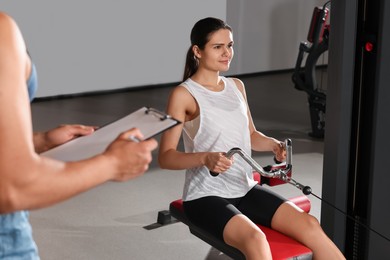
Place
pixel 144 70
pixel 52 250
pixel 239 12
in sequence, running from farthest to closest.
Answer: pixel 239 12
pixel 144 70
pixel 52 250

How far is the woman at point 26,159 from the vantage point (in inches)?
46.3

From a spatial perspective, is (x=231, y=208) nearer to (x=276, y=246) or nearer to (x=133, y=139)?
(x=276, y=246)

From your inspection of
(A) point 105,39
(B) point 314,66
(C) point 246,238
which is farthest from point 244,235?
(A) point 105,39

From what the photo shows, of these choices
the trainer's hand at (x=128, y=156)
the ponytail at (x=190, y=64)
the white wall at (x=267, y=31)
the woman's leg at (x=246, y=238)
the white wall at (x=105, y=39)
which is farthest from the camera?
the white wall at (x=267, y=31)

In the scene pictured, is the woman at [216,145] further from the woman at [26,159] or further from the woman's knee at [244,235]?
the woman at [26,159]

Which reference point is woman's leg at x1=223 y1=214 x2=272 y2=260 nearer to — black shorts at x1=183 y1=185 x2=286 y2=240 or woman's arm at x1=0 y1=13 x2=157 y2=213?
black shorts at x1=183 y1=185 x2=286 y2=240

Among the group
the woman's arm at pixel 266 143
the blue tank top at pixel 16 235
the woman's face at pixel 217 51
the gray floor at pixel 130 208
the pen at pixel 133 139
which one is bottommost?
the gray floor at pixel 130 208

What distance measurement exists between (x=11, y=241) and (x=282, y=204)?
145cm

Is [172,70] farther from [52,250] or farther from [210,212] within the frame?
[210,212]

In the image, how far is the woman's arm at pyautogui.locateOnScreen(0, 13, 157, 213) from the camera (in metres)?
1.17

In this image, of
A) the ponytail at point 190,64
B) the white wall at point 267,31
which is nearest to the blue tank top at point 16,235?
the ponytail at point 190,64

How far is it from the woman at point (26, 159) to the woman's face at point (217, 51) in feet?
4.53

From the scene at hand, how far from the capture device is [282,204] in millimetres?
2625

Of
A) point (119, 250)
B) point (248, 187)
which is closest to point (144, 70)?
point (119, 250)
